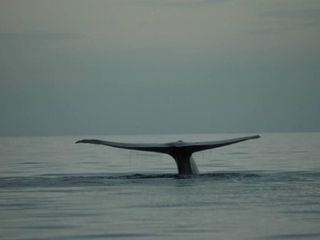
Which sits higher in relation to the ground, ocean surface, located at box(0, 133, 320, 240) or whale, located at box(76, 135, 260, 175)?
whale, located at box(76, 135, 260, 175)

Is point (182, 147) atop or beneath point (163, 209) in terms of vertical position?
atop

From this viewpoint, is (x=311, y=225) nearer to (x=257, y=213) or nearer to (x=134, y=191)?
(x=257, y=213)

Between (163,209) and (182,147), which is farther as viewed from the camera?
(182,147)

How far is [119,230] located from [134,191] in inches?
356

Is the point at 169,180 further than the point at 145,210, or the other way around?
the point at 169,180

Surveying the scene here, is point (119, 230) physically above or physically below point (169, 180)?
below

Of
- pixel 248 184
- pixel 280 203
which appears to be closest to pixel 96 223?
pixel 280 203

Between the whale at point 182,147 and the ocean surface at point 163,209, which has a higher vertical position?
the whale at point 182,147

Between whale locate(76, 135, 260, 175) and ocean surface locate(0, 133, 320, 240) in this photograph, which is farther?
whale locate(76, 135, 260, 175)

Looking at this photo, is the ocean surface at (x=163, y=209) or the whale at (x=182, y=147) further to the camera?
the whale at (x=182, y=147)

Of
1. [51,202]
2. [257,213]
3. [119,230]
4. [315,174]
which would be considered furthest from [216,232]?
[315,174]

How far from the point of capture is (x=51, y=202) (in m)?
24.1

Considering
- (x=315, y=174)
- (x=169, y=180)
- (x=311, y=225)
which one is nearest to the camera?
(x=311, y=225)

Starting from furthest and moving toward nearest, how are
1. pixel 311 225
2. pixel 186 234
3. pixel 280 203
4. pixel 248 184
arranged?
pixel 248 184 → pixel 280 203 → pixel 311 225 → pixel 186 234
